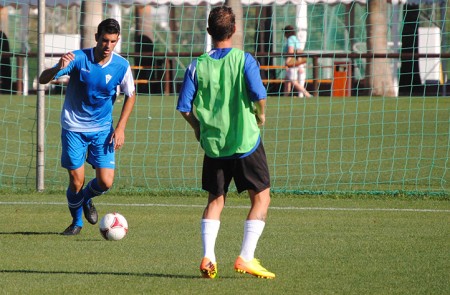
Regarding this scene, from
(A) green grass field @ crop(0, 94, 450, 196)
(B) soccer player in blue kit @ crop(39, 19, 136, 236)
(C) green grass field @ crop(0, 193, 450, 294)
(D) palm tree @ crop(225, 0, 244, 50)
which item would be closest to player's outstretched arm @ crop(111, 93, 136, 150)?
(B) soccer player in blue kit @ crop(39, 19, 136, 236)

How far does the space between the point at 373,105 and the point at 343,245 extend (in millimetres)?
13185

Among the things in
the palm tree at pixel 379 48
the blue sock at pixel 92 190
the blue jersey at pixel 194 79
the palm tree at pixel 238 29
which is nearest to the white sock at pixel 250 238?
the blue jersey at pixel 194 79

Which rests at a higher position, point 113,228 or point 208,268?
point 208,268

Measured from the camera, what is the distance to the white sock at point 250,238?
6.77 metres

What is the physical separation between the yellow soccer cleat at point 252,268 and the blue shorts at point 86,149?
2.47 m

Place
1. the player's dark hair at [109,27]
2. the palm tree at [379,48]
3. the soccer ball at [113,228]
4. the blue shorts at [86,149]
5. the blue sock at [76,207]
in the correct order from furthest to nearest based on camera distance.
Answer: the palm tree at [379,48], the blue sock at [76,207], the blue shorts at [86,149], the soccer ball at [113,228], the player's dark hair at [109,27]

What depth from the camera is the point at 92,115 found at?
8758mm

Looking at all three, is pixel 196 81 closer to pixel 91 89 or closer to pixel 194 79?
pixel 194 79

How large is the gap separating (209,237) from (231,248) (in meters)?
1.35

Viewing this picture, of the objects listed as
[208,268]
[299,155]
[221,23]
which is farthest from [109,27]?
[299,155]

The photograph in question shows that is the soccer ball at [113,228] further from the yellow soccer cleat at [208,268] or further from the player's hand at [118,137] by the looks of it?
the yellow soccer cleat at [208,268]

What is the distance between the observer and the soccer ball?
8328 millimetres

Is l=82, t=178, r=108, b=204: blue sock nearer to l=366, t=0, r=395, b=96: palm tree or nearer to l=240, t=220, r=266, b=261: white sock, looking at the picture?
l=240, t=220, r=266, b=261: white sock

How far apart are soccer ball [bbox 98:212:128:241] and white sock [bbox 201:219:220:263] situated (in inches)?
65.1
